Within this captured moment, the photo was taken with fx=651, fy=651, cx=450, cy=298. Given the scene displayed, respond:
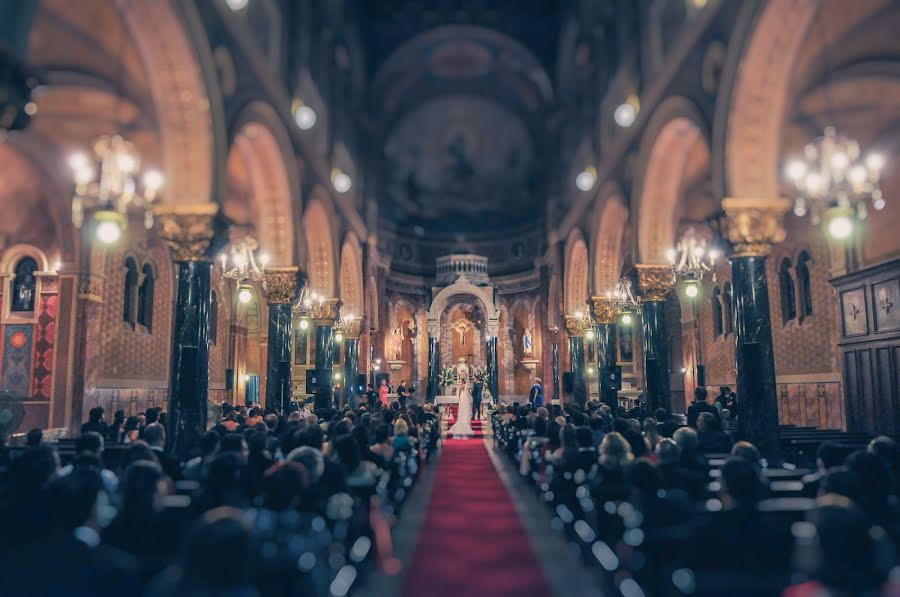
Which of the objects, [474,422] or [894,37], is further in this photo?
[474,422]

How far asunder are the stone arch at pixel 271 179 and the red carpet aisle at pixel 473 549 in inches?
291

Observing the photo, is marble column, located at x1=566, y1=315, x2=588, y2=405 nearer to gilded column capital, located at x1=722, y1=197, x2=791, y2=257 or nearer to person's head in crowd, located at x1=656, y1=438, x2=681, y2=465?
gilded column capital, located at x1=722, y1=197, x2=791, y2=257

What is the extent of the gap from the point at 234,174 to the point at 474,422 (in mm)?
13976

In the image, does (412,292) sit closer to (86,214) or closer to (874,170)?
(86,214)

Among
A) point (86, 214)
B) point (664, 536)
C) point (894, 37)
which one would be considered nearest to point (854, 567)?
point (664, 536)

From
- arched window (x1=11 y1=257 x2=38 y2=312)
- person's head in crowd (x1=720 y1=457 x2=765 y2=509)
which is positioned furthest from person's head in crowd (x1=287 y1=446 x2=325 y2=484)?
arched window (x1=11 y1=257 x2=38 y2=312)

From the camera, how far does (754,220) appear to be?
35.4 ft

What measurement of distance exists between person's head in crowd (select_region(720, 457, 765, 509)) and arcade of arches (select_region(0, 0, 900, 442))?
6.82 m

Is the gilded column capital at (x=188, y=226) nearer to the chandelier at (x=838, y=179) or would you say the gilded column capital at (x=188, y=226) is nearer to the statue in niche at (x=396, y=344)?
the chandelier at (x=838, y=179)

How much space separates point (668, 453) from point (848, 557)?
3.13m

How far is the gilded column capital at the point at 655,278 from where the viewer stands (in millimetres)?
15766

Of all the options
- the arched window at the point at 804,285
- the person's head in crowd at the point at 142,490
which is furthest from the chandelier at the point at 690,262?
the person's head in crowd at the point at 142,490

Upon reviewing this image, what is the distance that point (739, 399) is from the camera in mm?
10883

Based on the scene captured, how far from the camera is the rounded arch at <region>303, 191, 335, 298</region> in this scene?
772 inches
